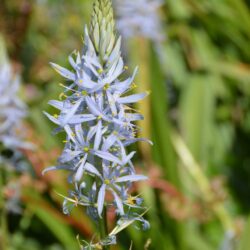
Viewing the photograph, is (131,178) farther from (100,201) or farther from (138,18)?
(138,18)

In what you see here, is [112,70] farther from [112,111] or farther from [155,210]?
[155,210]

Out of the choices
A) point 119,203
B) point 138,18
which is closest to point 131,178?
point 119,203

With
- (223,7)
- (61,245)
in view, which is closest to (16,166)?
(61,245)

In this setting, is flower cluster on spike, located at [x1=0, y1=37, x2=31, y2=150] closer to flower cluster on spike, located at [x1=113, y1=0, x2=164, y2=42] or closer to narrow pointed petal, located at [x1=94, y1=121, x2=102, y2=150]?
narrow pointed petal, located at [x1=94, y1=121, x2=102, y2=150]

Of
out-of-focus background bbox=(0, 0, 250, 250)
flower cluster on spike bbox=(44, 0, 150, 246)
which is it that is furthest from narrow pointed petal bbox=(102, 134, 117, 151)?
out-of-focus background bbox=(0, 0, 250, 250)

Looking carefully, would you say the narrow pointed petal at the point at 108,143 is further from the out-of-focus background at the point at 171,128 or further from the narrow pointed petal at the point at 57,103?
the out-of-focus background at the point at 171,128
